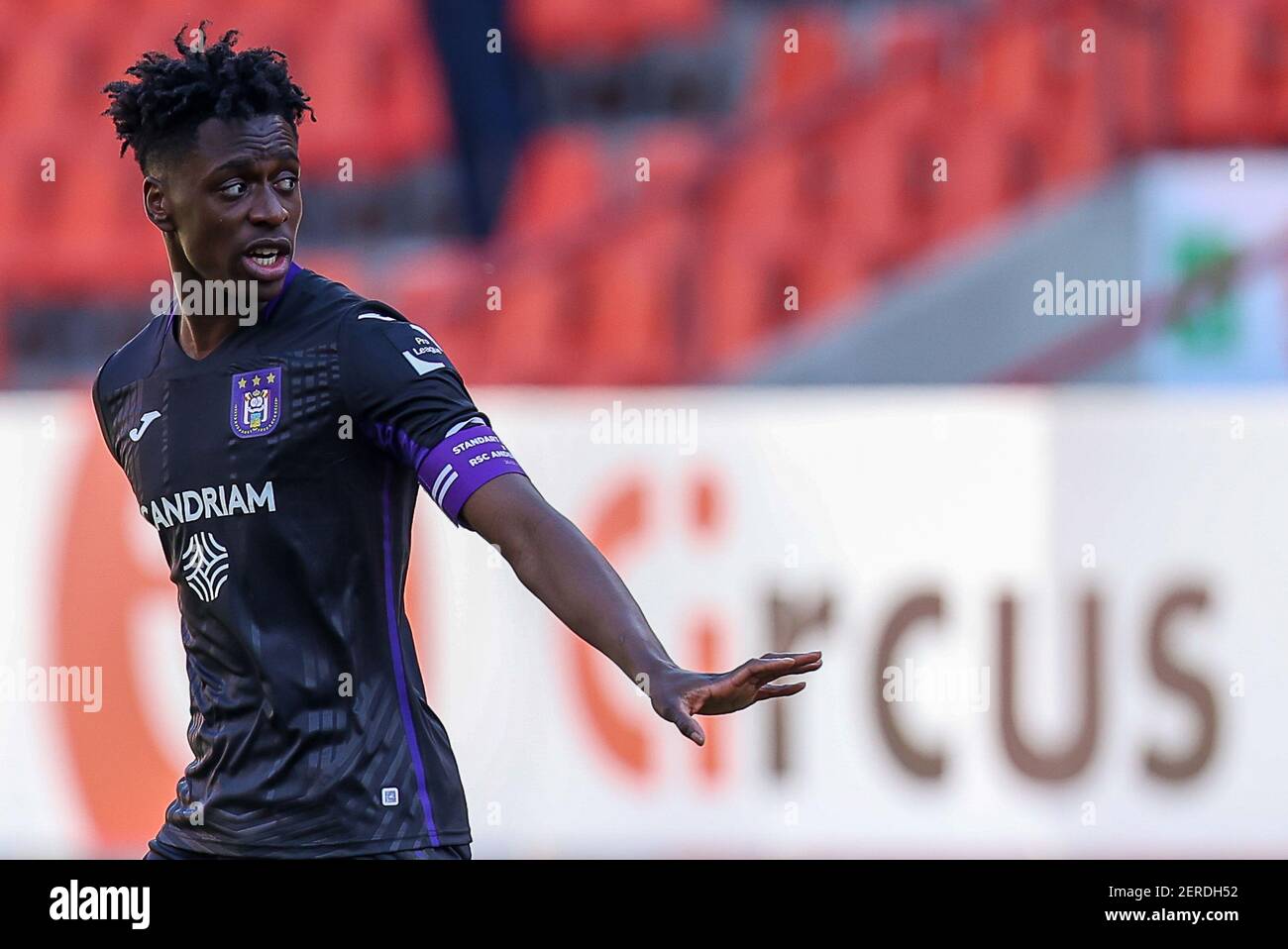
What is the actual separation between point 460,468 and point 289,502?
10.3 inches

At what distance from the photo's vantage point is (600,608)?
2.04 metres

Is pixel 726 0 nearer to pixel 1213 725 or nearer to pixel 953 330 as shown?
pixel 953 330

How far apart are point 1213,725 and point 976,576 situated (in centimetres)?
80

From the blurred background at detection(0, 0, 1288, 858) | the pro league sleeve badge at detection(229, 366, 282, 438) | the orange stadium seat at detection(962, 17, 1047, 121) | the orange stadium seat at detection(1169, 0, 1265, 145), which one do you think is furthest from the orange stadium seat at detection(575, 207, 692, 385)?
the pro league sleeve badge at detection(229, 366, 282, 438)

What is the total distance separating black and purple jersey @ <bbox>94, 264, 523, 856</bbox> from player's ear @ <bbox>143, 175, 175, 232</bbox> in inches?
10.9

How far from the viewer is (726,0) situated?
281 inches

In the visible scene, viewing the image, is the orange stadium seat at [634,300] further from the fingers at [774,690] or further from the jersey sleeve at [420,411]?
the fingers at [774,690]

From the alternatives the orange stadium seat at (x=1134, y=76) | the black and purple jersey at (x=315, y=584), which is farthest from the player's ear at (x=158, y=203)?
the orange stadium seat at (x=1134, y=76)

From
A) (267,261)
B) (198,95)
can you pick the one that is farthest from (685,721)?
(198,95)

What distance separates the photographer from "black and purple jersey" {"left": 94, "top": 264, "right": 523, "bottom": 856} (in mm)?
2258

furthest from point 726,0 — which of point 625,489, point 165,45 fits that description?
point 625,489

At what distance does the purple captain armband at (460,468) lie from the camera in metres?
2.16

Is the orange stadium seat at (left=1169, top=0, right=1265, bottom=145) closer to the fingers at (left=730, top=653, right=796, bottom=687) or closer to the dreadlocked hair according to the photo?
the dreadlocked hair

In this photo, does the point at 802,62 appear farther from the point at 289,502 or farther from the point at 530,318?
the point at 289,502
